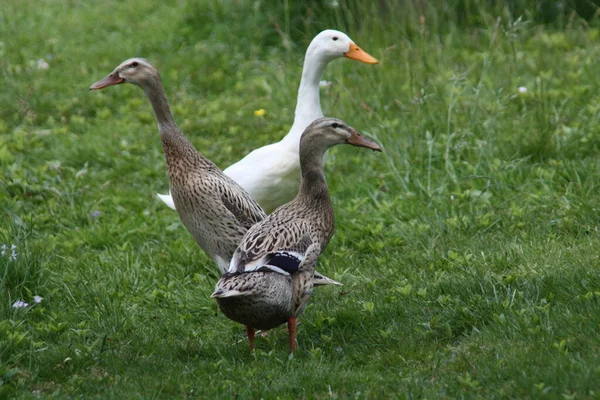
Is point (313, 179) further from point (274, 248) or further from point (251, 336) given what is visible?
point (251, 336)

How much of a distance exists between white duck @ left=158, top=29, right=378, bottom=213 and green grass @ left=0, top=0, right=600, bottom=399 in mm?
534

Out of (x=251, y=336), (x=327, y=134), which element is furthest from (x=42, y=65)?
(x=251, y=336)

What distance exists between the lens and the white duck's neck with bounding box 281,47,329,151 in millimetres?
6513

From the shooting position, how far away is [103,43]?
11.1 m

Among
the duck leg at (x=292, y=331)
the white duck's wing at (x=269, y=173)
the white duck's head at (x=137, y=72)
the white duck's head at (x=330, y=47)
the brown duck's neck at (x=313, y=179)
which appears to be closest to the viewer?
the duck leg at (x=292, y=331)

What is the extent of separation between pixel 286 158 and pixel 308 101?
508 mm

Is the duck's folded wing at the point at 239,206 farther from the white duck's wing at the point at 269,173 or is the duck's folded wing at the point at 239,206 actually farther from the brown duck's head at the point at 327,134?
the white duck's wing at the point at 269,173

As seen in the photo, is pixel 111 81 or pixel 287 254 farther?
pixel 111 81

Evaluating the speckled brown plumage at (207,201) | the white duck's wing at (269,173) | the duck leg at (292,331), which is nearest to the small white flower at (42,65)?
the white duck's wing at (269,173)

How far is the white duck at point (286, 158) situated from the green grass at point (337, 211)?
0.53 m

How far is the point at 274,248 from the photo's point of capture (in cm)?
468

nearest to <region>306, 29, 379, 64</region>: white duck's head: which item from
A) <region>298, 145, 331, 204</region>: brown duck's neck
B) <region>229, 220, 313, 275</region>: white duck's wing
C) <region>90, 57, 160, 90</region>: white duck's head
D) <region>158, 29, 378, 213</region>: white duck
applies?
<region>158, 29, 378, 213</region>: white duck

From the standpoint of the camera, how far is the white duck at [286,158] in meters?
6.38

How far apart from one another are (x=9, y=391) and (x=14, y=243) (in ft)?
5.43
